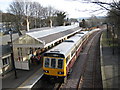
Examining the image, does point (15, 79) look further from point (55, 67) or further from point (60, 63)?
point (60, 63)

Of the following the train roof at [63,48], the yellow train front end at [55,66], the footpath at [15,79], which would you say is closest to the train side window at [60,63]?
the yellow train front end at [55,66]

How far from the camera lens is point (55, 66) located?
10.1m

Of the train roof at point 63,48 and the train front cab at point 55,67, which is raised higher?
the train roof at point 63,48

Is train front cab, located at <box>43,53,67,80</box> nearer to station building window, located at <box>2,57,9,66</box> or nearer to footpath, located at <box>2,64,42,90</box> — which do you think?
footpath, located at <box>2,64,42,90</box>

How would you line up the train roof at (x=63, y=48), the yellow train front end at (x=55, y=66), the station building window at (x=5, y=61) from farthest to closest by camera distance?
the station building window at (x=5, y=61) < the train roof at (x=63, y=48) < the yellow train front end at (x=55, y=66)

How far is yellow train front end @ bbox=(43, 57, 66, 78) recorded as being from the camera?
9.91 metres

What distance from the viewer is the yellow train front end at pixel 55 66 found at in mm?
9914

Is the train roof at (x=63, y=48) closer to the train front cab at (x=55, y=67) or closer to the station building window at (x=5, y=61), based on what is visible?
the train front cab at (x=55, y=67)

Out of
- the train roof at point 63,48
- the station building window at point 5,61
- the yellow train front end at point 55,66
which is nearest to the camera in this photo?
the yellow train front end at point 55,66

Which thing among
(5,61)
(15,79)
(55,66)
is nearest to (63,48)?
(55,66)

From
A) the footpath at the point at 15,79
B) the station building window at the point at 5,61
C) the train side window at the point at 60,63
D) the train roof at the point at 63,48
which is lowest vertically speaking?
the footpath at the point at 15,79

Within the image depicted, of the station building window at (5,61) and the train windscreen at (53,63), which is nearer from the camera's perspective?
the train windscreen at (53,63)

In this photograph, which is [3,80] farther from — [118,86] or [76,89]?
[118,86]

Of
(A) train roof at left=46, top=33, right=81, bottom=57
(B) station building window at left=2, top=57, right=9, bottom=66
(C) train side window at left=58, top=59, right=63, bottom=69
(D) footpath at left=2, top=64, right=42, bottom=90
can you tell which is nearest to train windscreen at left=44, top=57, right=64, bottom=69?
(C) train side window at left=58, top=59, right=63, bottom=69
